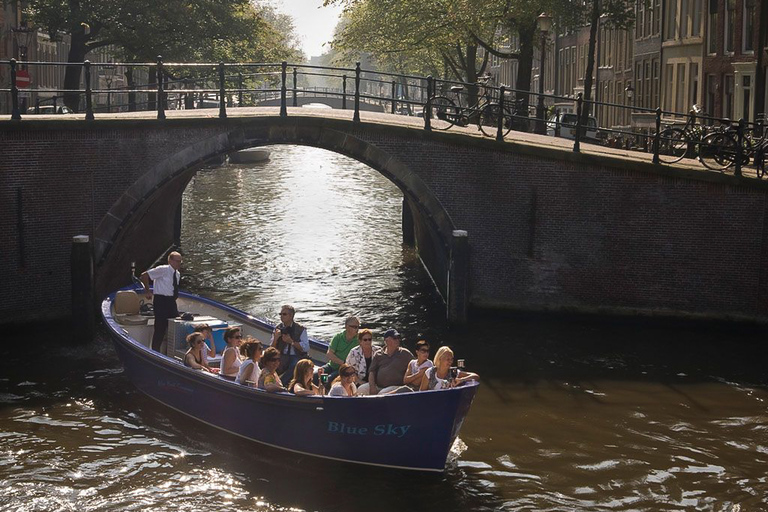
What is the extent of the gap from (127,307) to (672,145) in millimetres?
14608

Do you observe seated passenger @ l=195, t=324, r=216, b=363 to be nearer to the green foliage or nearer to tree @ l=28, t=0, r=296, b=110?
tree @ l=28, t=0, r=296, b=110

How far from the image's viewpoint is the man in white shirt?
1870 centimetres

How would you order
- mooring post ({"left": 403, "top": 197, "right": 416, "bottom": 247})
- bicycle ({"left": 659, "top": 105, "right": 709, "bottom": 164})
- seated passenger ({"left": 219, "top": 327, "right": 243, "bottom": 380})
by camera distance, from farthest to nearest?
mooring post ({"left": 403, "top": 197, "right": 416, "bottom": 247}) < bicycle ({"left": 659, "top": 105, "right": 709, "bottom": 164}) < seated passenger ({"left": 219, "top": 327, "right": 243, "bottom": 380})

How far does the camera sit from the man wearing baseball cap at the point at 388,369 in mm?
15180

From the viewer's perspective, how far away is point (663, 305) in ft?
73.9

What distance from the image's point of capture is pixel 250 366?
51.3 feet

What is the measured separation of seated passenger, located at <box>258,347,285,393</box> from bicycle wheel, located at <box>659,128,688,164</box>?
1014 cm

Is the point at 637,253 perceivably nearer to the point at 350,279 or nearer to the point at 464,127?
the point at 464,127

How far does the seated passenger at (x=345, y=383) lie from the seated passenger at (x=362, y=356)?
0.82m

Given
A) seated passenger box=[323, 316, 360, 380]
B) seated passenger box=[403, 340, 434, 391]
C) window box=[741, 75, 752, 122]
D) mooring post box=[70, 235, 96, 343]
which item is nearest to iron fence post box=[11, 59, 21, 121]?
mooring post box=[70, 235, 96, 343]

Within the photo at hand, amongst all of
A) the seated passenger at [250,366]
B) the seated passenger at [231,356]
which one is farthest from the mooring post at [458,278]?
the seated passenger at [250,366]

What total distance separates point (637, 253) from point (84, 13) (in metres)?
22.5

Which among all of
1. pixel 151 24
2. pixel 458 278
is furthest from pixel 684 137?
pixel 151 24

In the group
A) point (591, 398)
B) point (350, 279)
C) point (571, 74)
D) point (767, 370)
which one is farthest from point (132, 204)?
point (571, 74)
